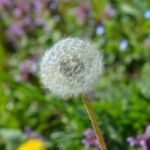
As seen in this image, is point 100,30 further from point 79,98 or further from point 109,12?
point 79,98

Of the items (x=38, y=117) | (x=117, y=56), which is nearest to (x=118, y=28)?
(x=117, y=56)

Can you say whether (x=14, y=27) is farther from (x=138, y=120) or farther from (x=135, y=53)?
(x=138, y=120)

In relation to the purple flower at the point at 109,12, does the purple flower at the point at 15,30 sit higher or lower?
higher

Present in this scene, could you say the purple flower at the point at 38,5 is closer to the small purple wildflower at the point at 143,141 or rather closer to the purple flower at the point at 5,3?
the purple flower at the point at 5,3

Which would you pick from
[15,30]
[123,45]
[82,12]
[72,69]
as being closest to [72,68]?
[72,69]

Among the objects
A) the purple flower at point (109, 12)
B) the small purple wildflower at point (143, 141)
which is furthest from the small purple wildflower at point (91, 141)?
the purple flower at point (109, 12)

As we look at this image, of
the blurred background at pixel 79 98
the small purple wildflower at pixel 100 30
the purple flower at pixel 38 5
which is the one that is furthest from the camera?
the purple flower at pixel 38 5
